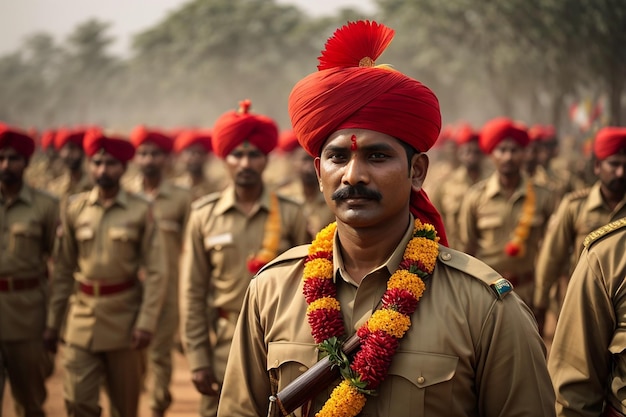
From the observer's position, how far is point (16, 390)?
259 inches

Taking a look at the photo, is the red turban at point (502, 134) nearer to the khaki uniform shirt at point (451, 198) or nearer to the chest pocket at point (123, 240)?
the khaki uniform shirt at point (451, 198)

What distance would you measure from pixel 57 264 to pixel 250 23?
5326 cm

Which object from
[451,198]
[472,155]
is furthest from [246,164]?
[451,198]

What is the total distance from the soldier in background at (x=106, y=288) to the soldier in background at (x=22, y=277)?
0.22 metres

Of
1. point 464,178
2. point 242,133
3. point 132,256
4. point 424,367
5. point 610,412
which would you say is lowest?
point 610,412

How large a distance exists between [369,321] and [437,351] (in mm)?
272

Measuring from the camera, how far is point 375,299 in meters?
2.87

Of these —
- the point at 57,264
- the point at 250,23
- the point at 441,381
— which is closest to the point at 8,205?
the point at 57,264

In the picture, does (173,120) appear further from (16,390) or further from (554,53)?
(16,390)

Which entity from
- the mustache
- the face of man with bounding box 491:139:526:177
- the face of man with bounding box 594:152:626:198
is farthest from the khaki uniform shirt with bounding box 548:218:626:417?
the face of man with bounding box 491:139:526:177

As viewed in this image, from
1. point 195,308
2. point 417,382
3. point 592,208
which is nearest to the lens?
point 417,382

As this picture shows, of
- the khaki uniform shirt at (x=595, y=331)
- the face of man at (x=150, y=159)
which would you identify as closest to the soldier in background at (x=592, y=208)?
the khaki uniform shirt at (x=595, y=331)

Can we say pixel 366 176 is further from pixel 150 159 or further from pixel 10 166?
pixel 150 159

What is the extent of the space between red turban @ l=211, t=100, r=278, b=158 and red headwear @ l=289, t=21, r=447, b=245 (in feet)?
10.1
